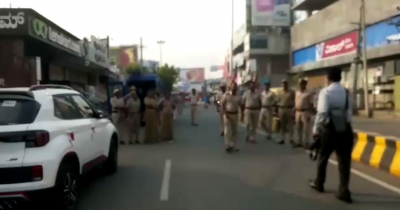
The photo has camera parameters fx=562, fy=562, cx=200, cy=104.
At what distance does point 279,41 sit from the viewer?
71000mm

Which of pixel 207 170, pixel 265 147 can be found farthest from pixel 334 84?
pixel 265 147

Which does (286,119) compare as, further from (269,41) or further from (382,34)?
(269,41)

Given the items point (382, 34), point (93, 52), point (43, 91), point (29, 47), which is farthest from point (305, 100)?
point (382, 34)

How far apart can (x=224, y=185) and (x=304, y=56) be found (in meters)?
45.5

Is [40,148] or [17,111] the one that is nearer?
[40,148]

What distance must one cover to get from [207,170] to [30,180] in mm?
4888

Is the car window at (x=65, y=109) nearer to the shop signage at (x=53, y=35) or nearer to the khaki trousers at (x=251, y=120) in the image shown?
the khaki trousers at (x=251, y=120)

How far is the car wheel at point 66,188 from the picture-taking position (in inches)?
267

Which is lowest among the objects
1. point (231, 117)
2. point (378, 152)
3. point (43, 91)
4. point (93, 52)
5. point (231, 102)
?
point (378, 152)

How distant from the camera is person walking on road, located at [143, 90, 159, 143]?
16656mm

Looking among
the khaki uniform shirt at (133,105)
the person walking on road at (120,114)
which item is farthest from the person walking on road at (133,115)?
the person walking on road at (120,114)

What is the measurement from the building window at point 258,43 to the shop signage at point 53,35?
46243mm

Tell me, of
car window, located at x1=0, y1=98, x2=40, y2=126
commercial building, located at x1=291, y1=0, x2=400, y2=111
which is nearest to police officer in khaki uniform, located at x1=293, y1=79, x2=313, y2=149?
car window, located at x1=0, y1=98, x2=40, y2=126

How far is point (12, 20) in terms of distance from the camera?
734 inches
